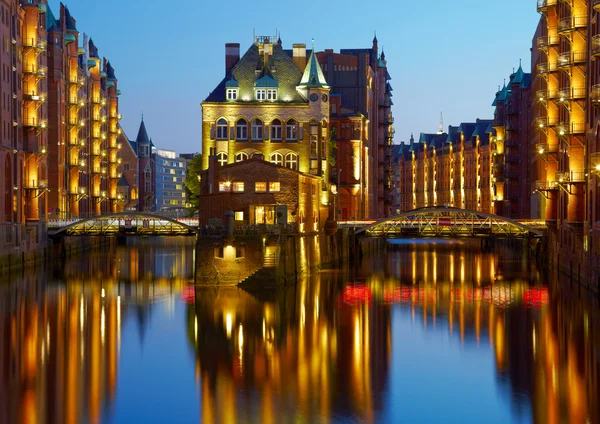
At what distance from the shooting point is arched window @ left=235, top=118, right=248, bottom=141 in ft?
302

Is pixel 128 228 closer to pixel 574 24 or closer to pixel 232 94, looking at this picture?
pixel 232 94

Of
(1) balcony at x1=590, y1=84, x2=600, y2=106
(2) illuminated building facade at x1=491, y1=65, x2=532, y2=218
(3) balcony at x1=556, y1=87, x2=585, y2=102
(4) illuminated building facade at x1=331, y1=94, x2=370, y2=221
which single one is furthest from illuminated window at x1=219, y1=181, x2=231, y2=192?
(2) illuminated building facade at x1=491, y1=65, x2=532, y2=218

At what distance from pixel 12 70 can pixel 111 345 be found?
38.3 meters

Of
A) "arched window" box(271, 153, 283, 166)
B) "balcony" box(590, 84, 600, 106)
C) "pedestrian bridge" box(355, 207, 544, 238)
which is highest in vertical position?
"balcony" box(590, 84, 600, 106)

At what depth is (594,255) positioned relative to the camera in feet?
204

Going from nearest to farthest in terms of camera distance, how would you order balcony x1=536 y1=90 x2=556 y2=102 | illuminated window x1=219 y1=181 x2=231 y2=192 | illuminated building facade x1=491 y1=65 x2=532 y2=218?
illuminated window x1=219 y1=181 x2=231 y2=192
balcony x1=536 y1=90 x2=556 y2=102
illuminated building facade x1=491 y1=65 x2=532 y2=218

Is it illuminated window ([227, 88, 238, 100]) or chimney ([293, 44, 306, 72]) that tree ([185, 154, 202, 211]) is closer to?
chimney ([293, 44, 306, 72])

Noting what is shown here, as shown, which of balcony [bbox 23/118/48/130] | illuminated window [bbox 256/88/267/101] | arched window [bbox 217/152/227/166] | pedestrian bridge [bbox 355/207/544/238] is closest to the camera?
balcony [bbox 23/118/48/130]

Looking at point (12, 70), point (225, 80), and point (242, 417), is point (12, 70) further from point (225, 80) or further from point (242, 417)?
point (242, 417)

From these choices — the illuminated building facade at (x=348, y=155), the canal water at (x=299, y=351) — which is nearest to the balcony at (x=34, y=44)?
the canal water at (x=299, y=351)

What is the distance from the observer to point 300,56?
102 m

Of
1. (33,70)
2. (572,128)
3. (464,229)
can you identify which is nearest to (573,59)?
(572,128)

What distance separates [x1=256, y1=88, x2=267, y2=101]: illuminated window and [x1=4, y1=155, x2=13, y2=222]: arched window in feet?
74.0

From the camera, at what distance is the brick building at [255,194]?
7212 cm
